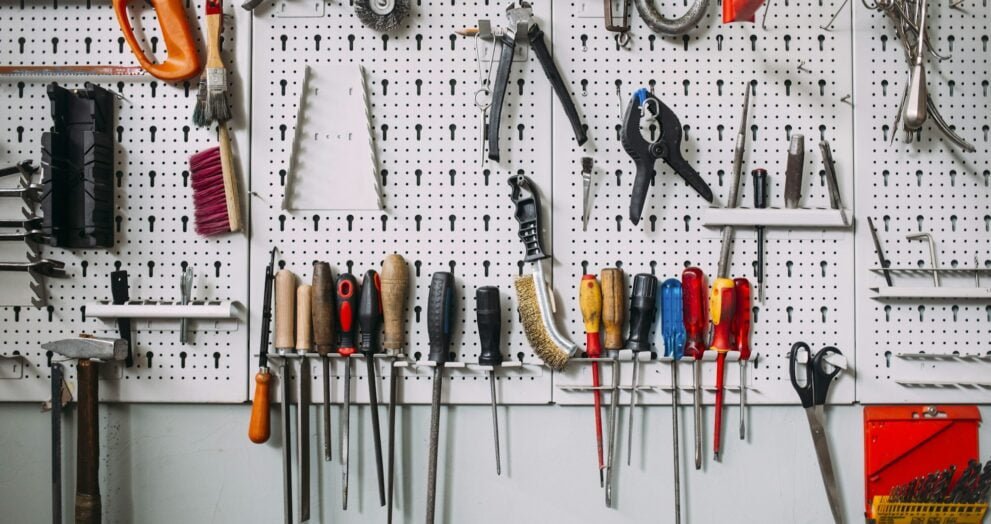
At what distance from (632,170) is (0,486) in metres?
1.62

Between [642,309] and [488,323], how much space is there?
1.10 ft

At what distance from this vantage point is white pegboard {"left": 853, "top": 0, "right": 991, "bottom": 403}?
147 cm

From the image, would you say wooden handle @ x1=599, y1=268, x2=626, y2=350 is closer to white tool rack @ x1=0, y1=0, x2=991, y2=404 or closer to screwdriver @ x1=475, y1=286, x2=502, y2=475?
white tool rack @ x1=0, y1=0, x2=991, y2=404

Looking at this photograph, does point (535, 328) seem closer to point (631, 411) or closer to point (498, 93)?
point (631, 411)

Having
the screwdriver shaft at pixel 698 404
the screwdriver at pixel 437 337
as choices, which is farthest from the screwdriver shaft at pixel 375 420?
the screwdriver shaft at pixel 698 404

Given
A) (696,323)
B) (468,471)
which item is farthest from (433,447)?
(696,323)

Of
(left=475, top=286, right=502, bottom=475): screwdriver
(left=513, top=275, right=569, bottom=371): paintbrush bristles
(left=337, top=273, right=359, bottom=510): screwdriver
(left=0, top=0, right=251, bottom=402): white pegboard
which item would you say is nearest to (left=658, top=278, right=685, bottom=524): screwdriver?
(left=513, top=275, right=569, bottom=371): paintbrush bristles

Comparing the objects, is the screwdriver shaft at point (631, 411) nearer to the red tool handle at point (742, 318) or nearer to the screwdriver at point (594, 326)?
the screwdriver at point (594, 326)

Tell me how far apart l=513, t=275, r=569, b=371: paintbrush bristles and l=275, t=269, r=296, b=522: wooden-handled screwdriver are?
1.65 ft

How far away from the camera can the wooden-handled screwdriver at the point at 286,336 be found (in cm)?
142

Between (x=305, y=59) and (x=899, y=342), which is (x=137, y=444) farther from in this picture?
(x=899, y=342)

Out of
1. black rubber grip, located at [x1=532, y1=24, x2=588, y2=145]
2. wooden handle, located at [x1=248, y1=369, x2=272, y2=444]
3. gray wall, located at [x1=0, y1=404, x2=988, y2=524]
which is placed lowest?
gray wall, located at [x1=0, y1=404, x2=988, y2=524]

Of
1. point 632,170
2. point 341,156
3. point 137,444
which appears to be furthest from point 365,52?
point 137,444

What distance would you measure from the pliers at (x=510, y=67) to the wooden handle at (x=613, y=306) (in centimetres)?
31
